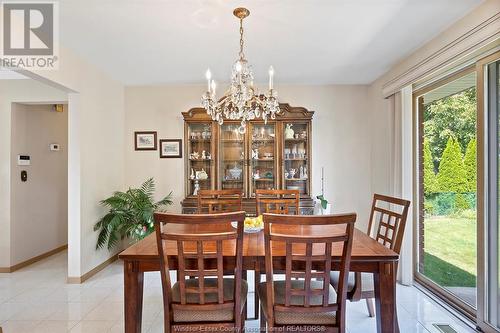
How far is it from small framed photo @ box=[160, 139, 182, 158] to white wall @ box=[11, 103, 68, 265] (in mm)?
1655

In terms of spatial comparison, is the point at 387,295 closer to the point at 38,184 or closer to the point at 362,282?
the point at 362,282

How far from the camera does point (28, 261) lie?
3.65 m

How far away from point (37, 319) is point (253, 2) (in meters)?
3.19

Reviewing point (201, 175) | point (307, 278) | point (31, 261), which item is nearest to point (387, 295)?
point (307, 278)

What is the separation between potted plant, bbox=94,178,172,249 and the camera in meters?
3.43

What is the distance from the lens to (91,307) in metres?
2.57

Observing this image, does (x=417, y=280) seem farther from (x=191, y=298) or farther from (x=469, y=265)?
A: (x=191, y=298)

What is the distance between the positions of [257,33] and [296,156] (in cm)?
185

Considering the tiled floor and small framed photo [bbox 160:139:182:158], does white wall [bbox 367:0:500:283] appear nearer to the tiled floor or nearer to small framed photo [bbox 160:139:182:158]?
the tiled floor

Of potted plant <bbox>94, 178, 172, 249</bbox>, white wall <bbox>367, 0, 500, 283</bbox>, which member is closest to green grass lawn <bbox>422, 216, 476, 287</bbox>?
white wall <bbox>367, 0, 500, 283</bbox>

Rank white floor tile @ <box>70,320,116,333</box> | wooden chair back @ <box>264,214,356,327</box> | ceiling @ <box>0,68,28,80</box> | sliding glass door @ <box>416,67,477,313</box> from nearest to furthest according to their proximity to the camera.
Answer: wooden chair back @ <box>264,214,356,327</box> < white floor tile @ <box>70,320,116,333</box> < sliding glass door @ <box>416,67,477,313</box> < ceiling @ <box>0,68,28,80</box>

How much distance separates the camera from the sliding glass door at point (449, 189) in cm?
240

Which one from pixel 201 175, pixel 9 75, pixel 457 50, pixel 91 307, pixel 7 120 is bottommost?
pixel 91 307

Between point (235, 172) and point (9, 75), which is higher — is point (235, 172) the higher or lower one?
the lower one
